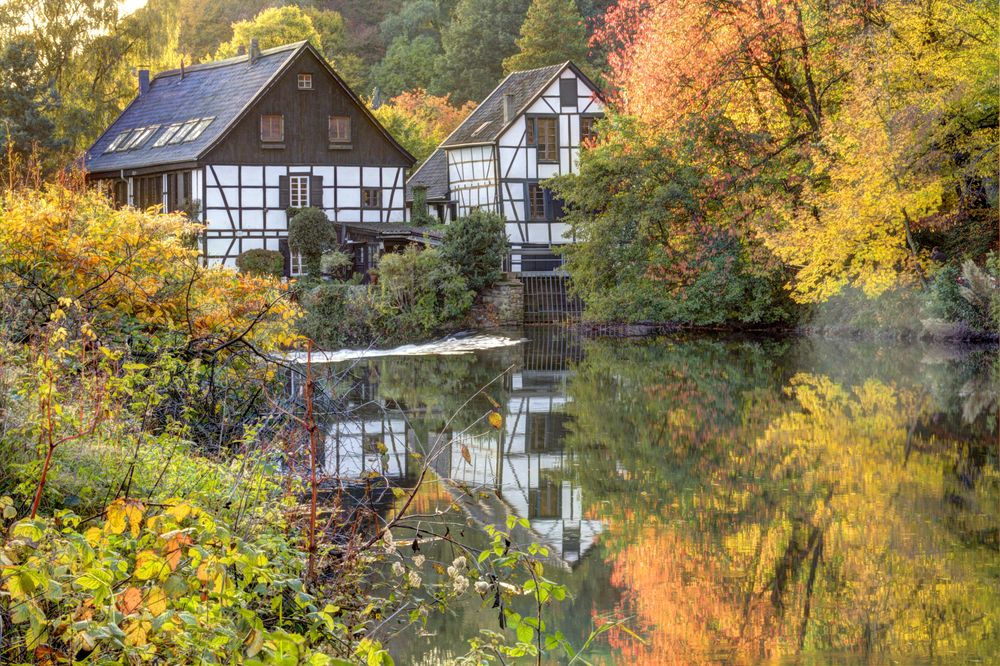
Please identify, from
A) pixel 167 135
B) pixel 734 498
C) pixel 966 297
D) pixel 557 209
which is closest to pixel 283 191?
pixel 167 135

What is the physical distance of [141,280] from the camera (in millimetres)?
10125

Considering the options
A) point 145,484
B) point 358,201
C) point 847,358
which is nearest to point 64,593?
point 145,484

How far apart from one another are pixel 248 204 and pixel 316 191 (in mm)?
2042

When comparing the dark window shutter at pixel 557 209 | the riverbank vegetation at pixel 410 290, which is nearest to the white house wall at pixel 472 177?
the dark window shutter at pixel 557 209

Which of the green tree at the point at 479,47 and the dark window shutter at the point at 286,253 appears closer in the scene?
the dark window shutter at the point at 286,253

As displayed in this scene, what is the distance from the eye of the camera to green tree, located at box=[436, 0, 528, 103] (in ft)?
193

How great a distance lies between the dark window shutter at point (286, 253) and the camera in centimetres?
3753

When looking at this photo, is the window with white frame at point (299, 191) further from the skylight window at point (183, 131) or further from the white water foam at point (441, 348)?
the white water foam at point (441, 348)

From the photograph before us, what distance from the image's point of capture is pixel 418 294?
32.4m

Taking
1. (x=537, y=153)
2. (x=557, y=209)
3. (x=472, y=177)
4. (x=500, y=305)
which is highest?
(x=537, y=153)

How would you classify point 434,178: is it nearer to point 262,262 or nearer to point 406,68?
point 262,262

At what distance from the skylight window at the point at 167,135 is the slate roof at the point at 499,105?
8.48 meters

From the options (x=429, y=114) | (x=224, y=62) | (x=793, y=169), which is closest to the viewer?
(x=793, y=169)

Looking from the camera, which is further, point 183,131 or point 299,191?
point 183,131
